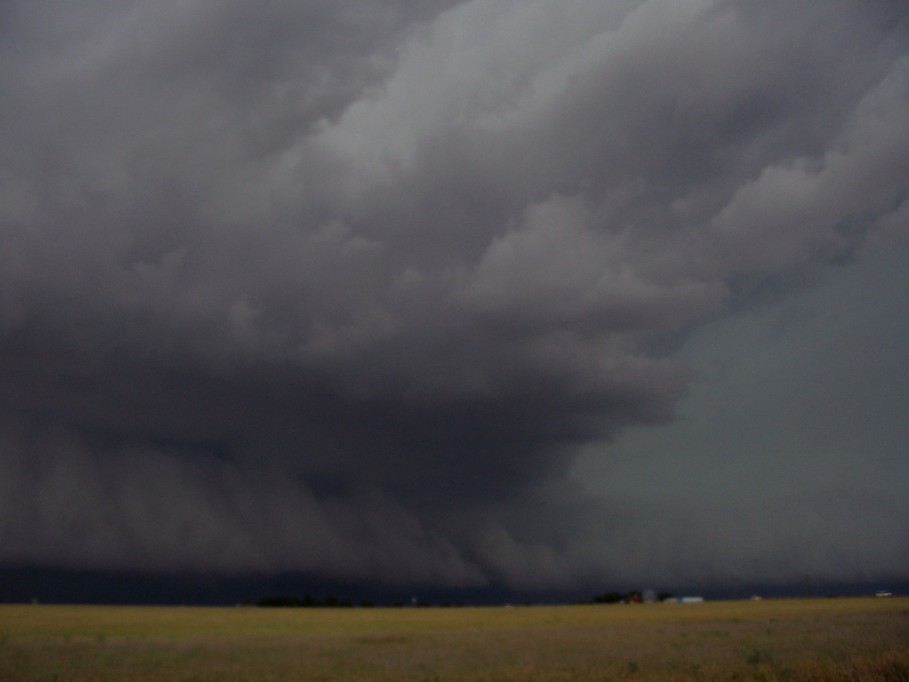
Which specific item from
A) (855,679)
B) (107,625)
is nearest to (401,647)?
(855,679)

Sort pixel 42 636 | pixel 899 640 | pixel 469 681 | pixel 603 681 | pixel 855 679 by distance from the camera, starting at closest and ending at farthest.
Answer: pixel 855 679
pixel 603 681
pixel 469 681
pixel 899 640
pixel 42 636

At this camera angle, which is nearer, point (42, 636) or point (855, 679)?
point (855, 679)

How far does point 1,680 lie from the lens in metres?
33.3

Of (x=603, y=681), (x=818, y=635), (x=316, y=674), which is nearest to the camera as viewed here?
(x=603, y=681)

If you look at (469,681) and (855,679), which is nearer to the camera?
(855,679)

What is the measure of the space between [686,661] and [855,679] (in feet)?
44.5

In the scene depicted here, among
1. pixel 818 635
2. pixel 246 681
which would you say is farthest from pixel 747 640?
pixel 246 681

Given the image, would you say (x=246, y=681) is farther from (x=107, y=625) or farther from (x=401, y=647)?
(x=107, y=625)

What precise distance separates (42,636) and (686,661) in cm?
5923

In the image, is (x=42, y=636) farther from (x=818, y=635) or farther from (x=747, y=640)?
(x=818, y=635)

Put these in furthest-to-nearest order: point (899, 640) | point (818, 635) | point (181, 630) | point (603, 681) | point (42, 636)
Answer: point (181, 630), point (42, 636), point (818, 635), point (899, 640), point (603, 681)

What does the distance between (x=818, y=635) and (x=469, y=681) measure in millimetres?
34010

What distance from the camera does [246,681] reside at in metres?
32.9

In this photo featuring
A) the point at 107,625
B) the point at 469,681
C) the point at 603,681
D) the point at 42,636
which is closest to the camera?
the point at 603,681
